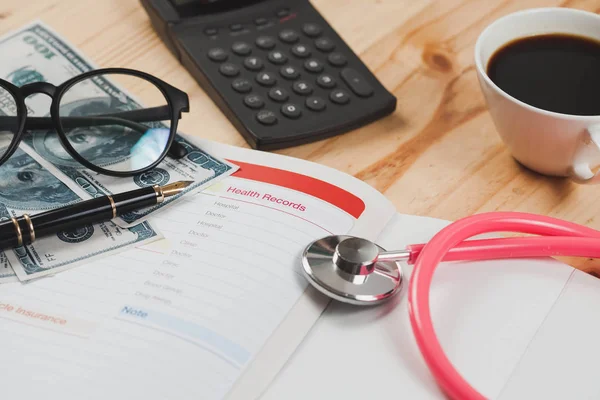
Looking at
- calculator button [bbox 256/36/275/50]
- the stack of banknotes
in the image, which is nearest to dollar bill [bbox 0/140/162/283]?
the stack of banknotes

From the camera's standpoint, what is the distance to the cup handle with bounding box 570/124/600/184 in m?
0.48

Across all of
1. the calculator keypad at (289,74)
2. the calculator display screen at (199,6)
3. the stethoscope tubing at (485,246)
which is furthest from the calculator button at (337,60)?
the stethoscope tubing at (485,246)

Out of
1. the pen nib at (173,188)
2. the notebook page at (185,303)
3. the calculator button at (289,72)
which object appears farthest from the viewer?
the calculator button at (289,72)

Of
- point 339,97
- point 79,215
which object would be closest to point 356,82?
point 339,97

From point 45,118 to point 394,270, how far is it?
0.30m

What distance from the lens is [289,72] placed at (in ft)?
1.98

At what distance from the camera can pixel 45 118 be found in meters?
0.56

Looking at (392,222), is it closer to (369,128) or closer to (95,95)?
(369,128)

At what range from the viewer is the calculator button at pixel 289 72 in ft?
1.97

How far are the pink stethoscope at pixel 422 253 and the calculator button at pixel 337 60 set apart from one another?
0.21 meters

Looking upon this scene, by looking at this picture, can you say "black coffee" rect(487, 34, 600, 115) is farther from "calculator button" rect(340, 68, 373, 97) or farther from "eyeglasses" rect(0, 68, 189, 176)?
"eyeglasses" rect(0, 68, 189, 176)

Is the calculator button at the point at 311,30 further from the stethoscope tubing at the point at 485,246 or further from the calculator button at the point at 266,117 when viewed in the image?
the stethoscope tubing at the point at 485,246

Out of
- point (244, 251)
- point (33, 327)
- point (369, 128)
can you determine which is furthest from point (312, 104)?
point (33, 327)

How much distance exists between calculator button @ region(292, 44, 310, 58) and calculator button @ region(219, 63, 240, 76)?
5 cm
